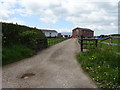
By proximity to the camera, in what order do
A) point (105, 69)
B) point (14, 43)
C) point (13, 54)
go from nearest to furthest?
point (105, 69) < point (13, 54) < point (14, 43)

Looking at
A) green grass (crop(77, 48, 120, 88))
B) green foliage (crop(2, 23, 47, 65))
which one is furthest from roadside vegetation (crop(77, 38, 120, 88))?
green foliage (crop(2, 23, 47, 65))

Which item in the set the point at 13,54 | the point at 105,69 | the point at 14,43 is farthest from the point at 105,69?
the point at 14,43

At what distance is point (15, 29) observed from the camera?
9.96 metres

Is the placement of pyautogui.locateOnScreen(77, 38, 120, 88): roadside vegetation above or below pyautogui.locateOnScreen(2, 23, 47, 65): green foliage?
below

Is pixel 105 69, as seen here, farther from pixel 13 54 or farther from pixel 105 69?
pixel 13 54

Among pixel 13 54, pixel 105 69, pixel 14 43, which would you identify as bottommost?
pixel 105 69

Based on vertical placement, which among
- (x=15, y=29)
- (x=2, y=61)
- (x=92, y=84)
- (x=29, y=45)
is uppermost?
(x=15, y=29)

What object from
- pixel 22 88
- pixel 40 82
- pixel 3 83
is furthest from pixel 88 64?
pixel 3 83

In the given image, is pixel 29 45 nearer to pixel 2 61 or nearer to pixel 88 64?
pixel 2 61

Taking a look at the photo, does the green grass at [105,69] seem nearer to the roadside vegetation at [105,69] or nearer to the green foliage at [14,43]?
the roadside vegetation at [105,69]

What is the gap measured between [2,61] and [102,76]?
570cm

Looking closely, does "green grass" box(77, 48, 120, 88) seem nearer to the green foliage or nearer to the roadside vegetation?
the roadside vegetation

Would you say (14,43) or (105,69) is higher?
(14,43)

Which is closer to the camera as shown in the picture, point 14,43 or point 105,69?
point 105,69
